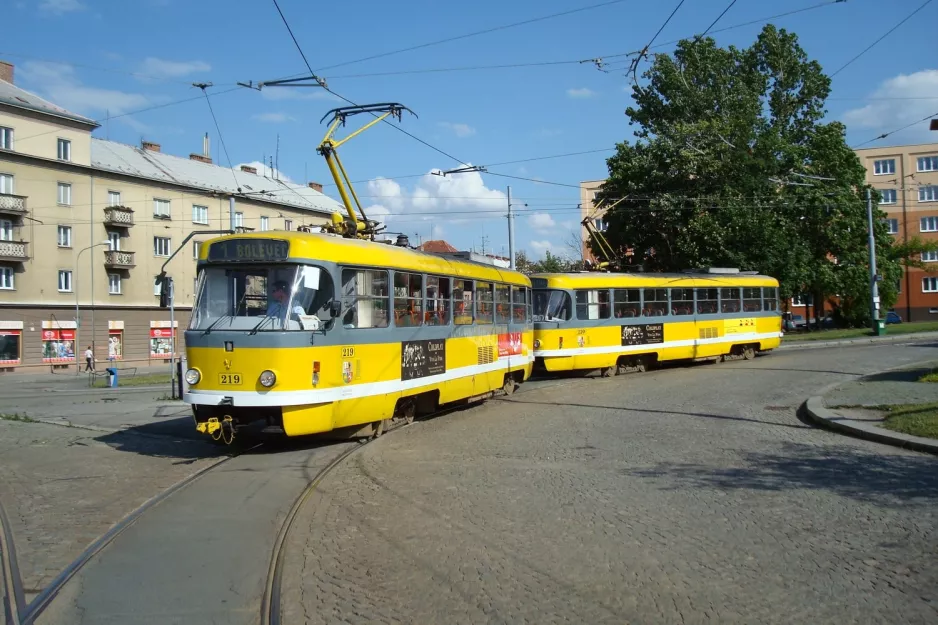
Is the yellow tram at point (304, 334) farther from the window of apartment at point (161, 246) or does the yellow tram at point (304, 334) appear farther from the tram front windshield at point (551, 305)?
the window of apartment at point (161, 246)

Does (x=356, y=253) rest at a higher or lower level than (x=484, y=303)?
higher

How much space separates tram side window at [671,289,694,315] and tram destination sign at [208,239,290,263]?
16700 millimetres

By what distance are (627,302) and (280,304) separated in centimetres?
1461

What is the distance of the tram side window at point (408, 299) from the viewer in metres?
11.7

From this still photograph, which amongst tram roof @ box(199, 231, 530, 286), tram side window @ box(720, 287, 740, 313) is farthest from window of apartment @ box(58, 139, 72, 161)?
tram side window @ box(720, 287, 740, 313)

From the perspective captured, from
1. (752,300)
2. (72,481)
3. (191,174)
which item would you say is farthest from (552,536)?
(191,174)

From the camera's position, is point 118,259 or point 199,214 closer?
point 118,259

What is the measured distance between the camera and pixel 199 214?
158ft

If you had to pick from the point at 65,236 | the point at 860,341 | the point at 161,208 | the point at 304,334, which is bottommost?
Answer: the point at 860,341

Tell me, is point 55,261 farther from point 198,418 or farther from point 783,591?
point 783,591

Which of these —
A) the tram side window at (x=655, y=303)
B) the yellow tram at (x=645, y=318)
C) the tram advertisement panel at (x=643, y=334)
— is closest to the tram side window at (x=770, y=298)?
the yellow tram at (x=645, y=318)

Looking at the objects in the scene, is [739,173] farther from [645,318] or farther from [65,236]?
[65,236]

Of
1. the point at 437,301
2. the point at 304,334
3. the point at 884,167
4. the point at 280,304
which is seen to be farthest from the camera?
the point at 884,167

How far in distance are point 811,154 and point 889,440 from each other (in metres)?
32.9
